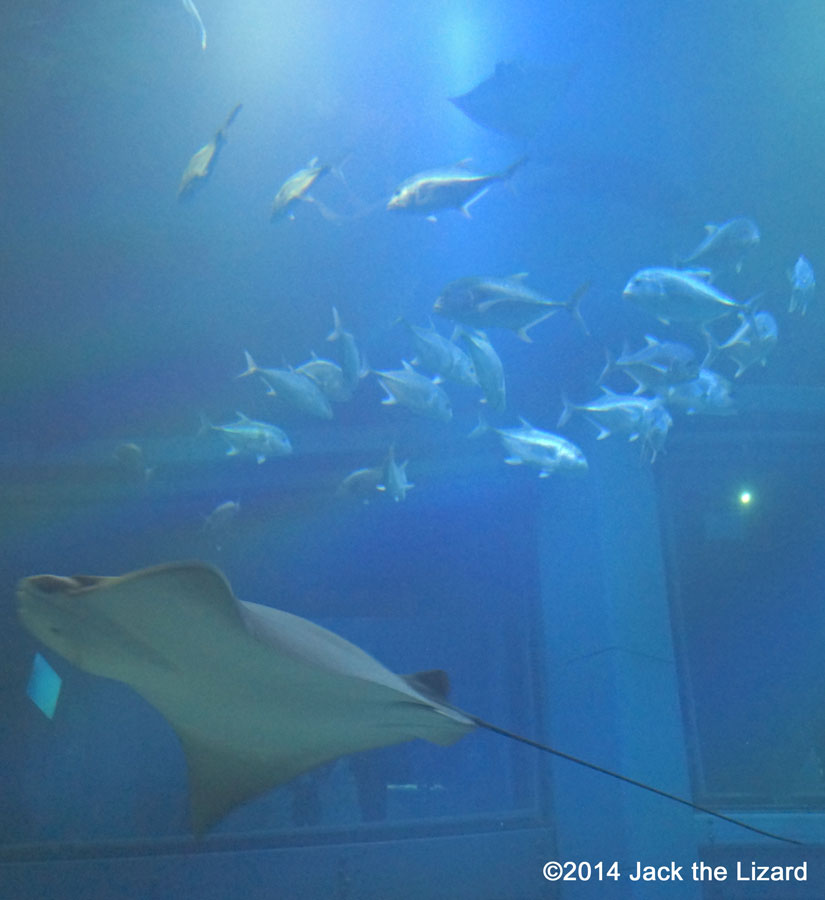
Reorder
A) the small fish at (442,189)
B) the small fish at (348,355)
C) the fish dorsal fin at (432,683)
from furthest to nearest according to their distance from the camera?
the small fish at (348,355) → the small fish at (442,189) → the fish dorsal fin at (432,683)

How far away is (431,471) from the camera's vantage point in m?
8.73

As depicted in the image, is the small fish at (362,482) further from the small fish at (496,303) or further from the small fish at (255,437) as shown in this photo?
the small fish at (496,303)

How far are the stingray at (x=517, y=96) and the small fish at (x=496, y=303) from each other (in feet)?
3.63

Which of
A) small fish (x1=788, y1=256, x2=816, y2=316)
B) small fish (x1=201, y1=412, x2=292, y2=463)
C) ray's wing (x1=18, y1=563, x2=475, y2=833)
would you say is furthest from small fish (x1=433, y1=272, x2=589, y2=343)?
ray's wing (x1=18, y1=563, x2=475, y2=833)

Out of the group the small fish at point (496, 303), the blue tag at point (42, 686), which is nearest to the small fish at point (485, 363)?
the small fish at point (496, 303)

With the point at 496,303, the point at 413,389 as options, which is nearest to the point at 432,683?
the point at 496,303

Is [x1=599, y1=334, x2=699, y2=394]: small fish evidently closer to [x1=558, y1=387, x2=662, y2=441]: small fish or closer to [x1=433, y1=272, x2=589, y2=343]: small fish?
[x1=558, y1=387, x2=662, y2=441]: small fish

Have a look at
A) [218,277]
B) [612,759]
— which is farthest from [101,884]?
[218,277]

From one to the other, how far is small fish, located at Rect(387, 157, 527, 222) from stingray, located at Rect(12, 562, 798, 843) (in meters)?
2.89

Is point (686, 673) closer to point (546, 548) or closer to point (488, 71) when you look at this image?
point (546, 548)

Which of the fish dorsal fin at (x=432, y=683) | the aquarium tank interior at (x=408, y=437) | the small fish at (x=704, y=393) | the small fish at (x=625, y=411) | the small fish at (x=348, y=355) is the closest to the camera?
the fish dorsal fin at (x=432, y=683)

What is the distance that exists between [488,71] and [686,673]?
6.60 metres

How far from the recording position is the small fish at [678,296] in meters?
4.29

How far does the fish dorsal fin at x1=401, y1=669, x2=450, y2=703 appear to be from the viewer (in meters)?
2.15
